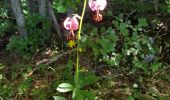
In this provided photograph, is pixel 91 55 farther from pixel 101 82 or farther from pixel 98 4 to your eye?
pixel 98 4

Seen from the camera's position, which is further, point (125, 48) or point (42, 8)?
point (42, 8)

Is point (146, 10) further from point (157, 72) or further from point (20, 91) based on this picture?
point (20, 91)

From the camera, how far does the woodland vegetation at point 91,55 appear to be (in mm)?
2730

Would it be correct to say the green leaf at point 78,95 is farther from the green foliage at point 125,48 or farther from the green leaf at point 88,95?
the green foliage at point 125,48

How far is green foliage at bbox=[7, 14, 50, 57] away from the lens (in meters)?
3.31

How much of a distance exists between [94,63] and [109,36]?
0.91 feet

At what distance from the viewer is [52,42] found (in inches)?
134

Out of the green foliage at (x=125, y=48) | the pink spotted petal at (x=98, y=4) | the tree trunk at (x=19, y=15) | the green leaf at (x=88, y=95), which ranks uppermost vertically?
the pink spotted petal at (x=98, y=4)

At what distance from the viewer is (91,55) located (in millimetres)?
3094

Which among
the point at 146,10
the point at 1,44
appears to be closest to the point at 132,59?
the point at 146,10

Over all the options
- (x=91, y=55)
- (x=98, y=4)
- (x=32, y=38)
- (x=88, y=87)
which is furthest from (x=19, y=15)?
(x=98, y=4)

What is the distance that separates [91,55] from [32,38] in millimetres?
648

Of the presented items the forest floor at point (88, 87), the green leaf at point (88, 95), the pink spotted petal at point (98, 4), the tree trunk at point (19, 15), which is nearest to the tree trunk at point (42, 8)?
the tree trunk at point (19, 15)

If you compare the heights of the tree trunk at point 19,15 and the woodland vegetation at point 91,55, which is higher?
the tree trunk at point 19,15
